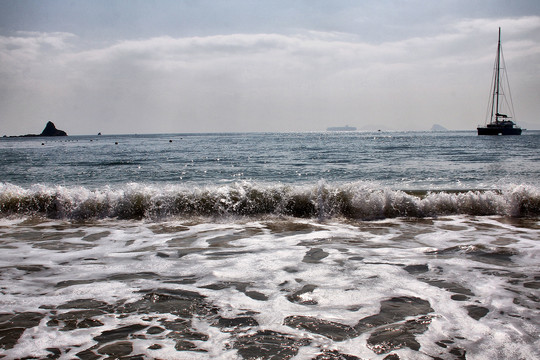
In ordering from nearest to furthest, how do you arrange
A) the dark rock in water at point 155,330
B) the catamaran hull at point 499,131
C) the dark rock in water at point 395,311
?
the dark rock in water at point 155,330
the dark rock in water at point 395,311
the catamaran hull at point 499,131

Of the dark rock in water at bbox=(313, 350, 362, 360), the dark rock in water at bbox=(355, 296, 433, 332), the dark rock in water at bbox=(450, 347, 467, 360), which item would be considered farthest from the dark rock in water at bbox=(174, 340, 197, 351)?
the dark rock in water at bbox=(450, 347, 467, 360)

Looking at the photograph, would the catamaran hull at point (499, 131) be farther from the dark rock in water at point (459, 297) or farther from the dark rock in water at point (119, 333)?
the dark rock in water at point (119, 333)

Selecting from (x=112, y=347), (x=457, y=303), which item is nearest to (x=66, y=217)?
(x=112, y=347)

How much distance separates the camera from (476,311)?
4141 millimetres

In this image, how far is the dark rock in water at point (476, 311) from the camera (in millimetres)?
4017

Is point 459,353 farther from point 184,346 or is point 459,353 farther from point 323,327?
point 184,346

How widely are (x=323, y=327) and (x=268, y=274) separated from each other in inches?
71.5

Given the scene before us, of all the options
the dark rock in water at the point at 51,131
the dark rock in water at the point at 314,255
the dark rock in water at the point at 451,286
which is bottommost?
the dark rock in water at the point at 314,255

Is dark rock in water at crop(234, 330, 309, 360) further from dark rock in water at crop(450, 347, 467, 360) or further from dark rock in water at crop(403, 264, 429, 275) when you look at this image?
dark rock in water at crop(403, 264, 429, 275)

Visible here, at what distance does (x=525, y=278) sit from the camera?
516 cm

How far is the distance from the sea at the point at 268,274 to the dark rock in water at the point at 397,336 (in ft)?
0.06

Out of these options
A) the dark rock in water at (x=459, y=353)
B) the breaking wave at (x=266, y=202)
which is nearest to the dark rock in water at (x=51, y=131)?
the breaking wave at (x=266, y=202)

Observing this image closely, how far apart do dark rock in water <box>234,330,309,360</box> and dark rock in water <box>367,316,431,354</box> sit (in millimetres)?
661

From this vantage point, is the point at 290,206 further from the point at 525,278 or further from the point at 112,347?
the point at 112,347
